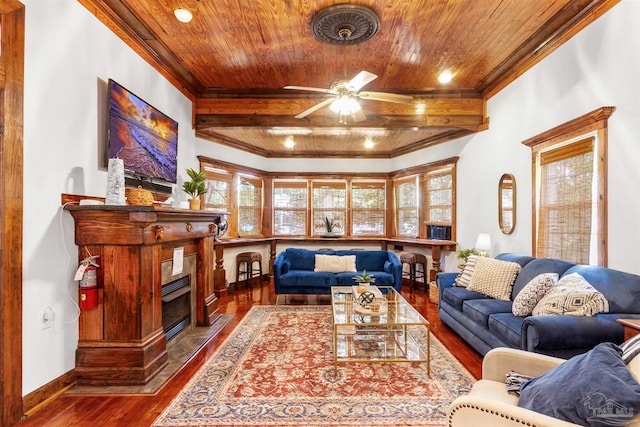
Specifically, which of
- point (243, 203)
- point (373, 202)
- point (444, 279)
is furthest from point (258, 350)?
point (373, 202)

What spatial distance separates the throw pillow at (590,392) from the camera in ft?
3.29

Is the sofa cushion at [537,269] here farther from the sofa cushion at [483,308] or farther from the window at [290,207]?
the window at [290,207]

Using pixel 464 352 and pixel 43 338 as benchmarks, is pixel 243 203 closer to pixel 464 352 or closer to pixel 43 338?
pixel 43 338

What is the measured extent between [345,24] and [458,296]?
3019 millimetres

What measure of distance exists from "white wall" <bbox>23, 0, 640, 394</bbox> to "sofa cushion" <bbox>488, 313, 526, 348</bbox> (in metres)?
0.95

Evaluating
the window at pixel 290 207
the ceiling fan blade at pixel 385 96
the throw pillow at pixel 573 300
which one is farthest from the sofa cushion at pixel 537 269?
the window at pixel 290 207

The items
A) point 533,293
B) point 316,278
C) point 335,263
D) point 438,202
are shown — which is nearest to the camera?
point 533,293

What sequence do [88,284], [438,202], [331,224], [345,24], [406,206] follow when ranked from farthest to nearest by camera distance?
[331,224] < [406,206] < [438,202] < [345,24] < [88,284]

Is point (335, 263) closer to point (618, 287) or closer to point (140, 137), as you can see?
point (140, 137)

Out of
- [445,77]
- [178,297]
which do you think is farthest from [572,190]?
[178,297]

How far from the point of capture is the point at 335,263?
502 cm

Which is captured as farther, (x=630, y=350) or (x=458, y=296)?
(x=458, y=296)

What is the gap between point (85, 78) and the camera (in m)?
2.45

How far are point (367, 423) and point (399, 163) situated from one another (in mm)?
5439
